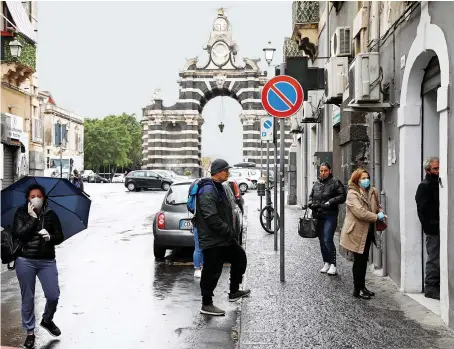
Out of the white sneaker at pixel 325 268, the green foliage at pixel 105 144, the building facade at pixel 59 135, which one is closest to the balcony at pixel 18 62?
the white sneaker at pixel 325 268

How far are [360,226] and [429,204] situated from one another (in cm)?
105

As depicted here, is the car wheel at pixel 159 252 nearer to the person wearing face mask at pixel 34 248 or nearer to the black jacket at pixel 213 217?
the black jacket at pixel 213 217

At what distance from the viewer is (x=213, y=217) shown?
8469mm

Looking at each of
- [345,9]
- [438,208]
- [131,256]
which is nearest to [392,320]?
[438,208]

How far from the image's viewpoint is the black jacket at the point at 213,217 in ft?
27.8

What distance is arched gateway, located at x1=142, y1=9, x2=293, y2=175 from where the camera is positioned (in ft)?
246

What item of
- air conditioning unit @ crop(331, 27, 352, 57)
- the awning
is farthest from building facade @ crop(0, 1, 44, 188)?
air conditioning unit @ crop(331, 27, 352, 57)

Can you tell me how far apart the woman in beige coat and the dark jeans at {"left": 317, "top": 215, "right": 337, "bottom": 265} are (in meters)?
1.93

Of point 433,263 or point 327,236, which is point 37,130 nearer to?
point 327,236

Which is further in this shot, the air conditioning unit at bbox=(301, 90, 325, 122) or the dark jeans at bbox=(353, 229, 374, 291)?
the air conditioning unit at bbox=(301, 90, 325, 122)

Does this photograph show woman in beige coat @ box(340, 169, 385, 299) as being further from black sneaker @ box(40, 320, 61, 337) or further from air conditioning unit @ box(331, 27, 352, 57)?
air conditioning unit @ box(331, 27, 352, 57)

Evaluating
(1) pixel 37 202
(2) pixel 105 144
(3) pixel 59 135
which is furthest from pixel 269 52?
(2) pixel 105 144

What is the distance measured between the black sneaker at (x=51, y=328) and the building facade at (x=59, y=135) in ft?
218

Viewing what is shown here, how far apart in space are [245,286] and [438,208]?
3052mm
